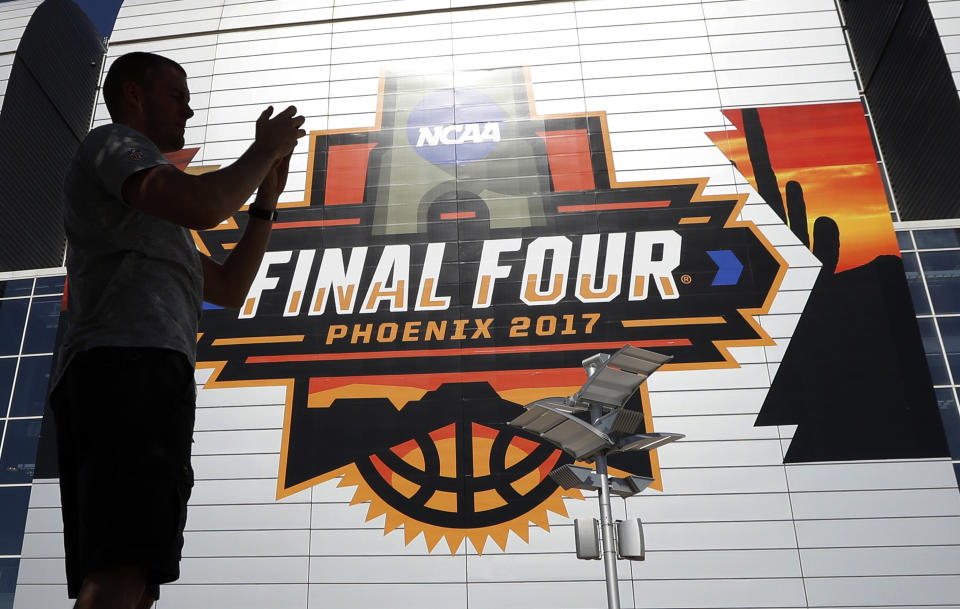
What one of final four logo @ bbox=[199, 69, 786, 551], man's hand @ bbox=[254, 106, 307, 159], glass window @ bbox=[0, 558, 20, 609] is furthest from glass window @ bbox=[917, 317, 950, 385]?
glass window @ bbox=[0, 558, 20, 609]

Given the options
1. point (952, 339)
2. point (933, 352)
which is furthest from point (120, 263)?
Answer: point (952, 339)

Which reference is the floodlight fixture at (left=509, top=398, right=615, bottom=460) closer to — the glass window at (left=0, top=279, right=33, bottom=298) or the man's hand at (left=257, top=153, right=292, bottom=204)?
the man's hand at (left=257, top=153, right=292, bottom=204)

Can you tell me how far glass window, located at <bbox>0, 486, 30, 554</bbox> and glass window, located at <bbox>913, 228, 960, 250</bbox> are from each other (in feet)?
38.8

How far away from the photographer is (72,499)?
1.05 m

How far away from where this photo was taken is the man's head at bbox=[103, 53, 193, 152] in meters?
1.34

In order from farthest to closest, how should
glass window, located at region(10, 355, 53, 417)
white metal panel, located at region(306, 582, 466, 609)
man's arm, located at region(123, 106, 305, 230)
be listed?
glass window, located at region(10, 355, 53, 417) → white metal panel, located at region(306, 582, 466, 609) → man's arm, located at region(123, 106, 305, 230)

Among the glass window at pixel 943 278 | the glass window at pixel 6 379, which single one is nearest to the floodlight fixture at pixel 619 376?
the glass window at pixel 943 278

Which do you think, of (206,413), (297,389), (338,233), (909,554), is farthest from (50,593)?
(909,554)

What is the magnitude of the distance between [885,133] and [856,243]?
2.49m

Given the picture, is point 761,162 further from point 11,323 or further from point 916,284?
point 11,323

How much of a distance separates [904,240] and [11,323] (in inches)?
481

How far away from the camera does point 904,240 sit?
29.5 feet

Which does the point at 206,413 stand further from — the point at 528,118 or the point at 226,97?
the point at 528,118

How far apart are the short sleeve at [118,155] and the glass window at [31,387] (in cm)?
972
